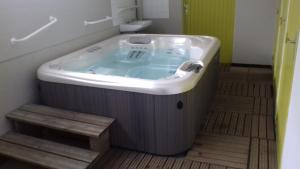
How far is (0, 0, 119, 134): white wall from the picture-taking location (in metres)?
1.98

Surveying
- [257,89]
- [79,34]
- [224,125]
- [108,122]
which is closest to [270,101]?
[257,89]

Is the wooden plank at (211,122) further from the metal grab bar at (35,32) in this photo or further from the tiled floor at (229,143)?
the metal grab bar at (35,32)

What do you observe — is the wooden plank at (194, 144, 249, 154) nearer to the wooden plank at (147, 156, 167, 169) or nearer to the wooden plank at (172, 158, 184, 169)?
the wooden plank at (172, 158, 184, 169)

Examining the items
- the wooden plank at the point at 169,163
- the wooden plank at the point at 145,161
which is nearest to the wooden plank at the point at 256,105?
the wooden plank at the point at 169,163

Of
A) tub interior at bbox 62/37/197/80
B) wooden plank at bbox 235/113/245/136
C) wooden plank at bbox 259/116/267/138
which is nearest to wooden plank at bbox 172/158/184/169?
wooden plank at bbox 235/113/245/136

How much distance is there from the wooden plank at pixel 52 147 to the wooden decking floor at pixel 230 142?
229 millimetres

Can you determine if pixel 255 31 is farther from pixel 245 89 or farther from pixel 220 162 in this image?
pixel 220 162

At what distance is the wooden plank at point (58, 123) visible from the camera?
178cm

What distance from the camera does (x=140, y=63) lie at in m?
3.04

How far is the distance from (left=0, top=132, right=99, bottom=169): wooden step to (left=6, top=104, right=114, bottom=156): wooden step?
101 millimetres

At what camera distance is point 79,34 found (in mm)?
2805

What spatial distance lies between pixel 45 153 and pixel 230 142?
52.1 inches

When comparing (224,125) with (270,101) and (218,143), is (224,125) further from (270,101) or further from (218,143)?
(270,101)

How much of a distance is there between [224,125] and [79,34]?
1.66 meters
